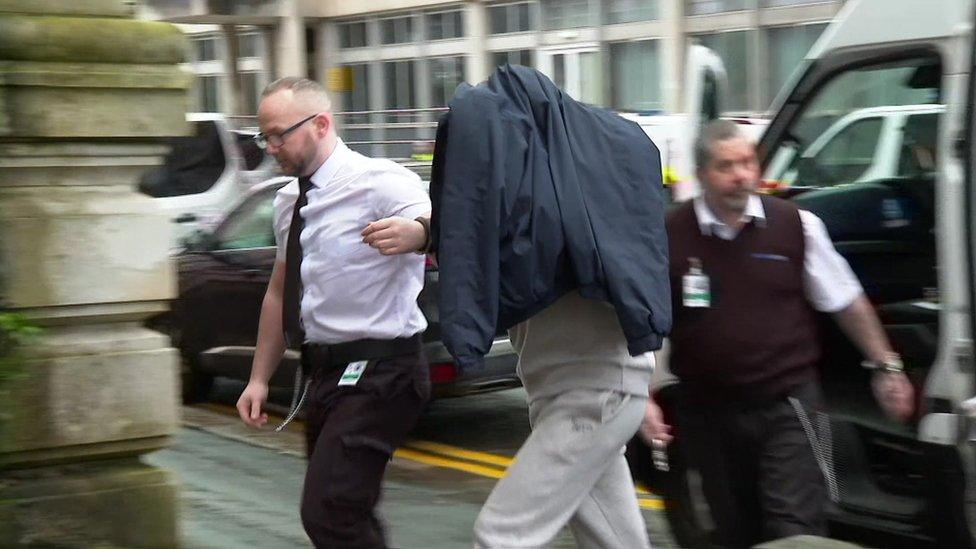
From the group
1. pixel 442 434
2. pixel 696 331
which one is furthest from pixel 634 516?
pixel 442 434

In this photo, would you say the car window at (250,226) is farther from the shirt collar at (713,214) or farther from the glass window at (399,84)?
the glass window at (399,84)

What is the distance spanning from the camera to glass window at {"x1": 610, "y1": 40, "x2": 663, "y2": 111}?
1037 inches

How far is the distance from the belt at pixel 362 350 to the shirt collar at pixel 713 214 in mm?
939

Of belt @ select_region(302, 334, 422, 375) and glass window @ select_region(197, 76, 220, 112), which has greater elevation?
belt @ select_region(302, 334, 422, 375)

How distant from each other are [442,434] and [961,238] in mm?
5045

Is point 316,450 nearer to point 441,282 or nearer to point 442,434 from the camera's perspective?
point 441,282

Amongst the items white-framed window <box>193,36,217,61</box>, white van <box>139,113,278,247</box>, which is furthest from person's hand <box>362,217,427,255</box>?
white-framed window <box>193,36,217,61</box>

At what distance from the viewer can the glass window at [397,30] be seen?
106 ft

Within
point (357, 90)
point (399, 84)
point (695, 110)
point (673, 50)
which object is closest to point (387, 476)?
point (695, 110)

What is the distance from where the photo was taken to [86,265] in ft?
16.5

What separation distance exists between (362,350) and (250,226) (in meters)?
5.83

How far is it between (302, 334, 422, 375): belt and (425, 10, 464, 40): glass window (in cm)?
2615

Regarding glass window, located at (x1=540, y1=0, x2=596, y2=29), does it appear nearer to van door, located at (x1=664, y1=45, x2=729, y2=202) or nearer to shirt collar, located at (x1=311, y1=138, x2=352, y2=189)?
van door, located at (x1=664, y1=45, x2=729, y2=202)

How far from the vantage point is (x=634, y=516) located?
4535 millimetres
